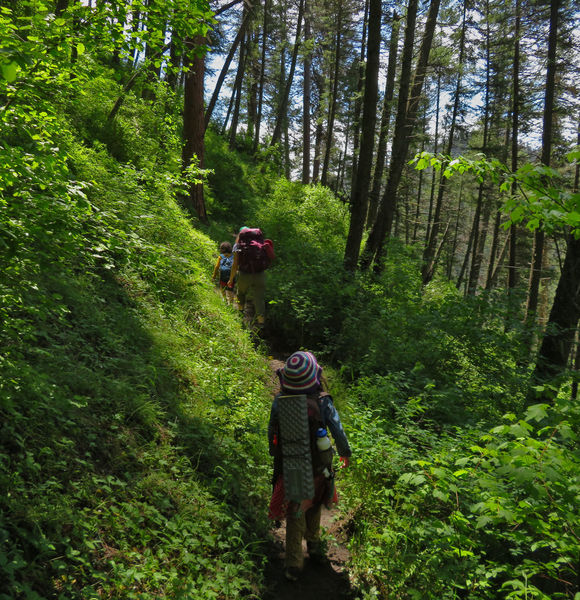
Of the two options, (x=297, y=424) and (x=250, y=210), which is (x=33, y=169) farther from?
(x=250, y=210)

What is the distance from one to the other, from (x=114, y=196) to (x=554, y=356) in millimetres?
7332

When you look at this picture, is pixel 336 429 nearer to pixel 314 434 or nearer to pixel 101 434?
pixel 314 434

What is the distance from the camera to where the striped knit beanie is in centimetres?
351

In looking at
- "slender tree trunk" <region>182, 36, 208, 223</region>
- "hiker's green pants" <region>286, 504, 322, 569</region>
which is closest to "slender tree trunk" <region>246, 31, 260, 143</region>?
"slender tree trunk" <region>182, 36, 208, 223</region>

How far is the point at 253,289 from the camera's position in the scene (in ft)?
27.1

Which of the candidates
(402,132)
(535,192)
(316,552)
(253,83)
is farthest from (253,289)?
(253,83)

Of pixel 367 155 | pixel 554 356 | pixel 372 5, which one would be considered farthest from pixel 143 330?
pixel 372 5

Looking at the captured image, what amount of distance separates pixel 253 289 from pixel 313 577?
18.1 feet

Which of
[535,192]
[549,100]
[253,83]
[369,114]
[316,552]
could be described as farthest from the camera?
[253,83]

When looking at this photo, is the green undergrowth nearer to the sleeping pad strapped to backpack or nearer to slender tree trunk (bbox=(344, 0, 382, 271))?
the sleeping pad strapped to backpack

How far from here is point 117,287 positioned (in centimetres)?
596

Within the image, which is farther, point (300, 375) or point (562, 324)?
point (562, 324)

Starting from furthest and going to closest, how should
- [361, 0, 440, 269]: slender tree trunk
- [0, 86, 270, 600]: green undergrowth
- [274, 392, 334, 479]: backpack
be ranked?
1. [361, 0, 440, 269]: slender tree trunk
2. [274, 392, 334, 479]: backpack
3. [0, 86, 270, 600]: green undergrowth

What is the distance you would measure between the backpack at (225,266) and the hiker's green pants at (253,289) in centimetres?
85
